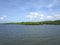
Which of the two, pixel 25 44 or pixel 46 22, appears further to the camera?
pixel 46 22

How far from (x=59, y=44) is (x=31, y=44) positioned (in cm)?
465

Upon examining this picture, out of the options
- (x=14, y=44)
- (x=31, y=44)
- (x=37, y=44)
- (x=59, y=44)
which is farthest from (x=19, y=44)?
(x=59, y=44)

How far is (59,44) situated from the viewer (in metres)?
16.1

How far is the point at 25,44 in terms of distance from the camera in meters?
16.3

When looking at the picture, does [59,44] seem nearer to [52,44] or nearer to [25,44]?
[52,44]

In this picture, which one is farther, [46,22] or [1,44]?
[46,22]

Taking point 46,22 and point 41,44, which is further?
point 46,22

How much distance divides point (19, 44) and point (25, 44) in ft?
3.32

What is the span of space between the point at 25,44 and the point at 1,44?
401 cm

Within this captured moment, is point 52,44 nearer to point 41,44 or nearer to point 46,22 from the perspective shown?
point 41,44


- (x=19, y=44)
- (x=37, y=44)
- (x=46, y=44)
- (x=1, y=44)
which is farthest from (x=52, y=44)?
(x=1, y=44)

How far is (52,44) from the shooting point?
1633 centimetres

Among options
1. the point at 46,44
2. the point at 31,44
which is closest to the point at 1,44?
the point at 31,44

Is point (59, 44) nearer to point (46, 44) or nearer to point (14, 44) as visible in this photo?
point (46, 44)
